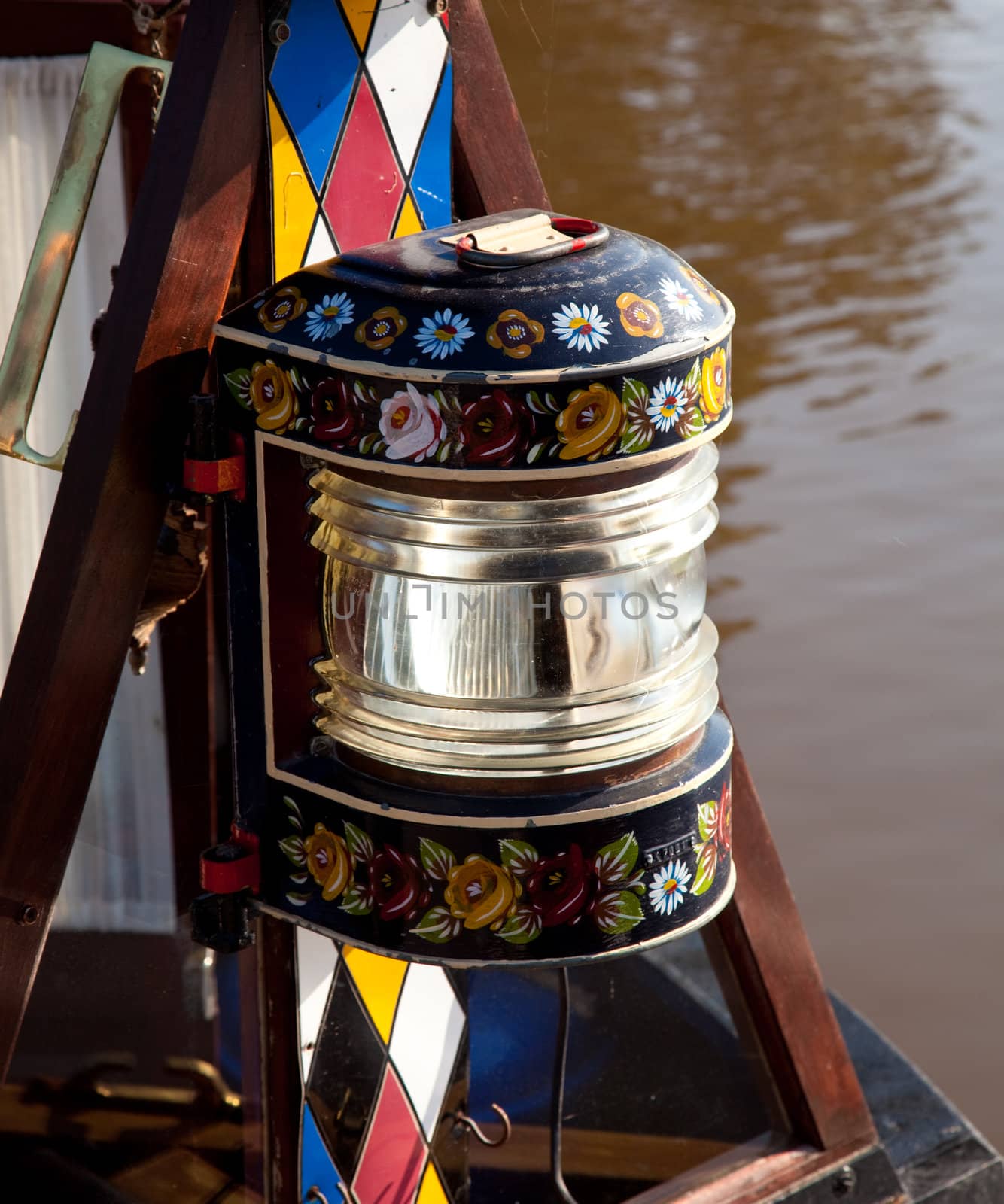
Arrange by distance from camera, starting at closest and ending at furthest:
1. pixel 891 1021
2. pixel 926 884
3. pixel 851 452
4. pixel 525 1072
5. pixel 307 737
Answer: pixel 307 737, pixel 525 1072, pixel 891 1021, pixel 926 884, pixel 851 452

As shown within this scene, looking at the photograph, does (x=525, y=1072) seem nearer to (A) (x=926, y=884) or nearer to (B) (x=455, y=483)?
(B) (x=455, y=483)

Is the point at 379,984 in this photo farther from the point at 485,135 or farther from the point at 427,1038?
the point at 485,135

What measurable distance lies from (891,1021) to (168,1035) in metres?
1.62

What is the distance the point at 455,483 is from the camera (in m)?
1.10

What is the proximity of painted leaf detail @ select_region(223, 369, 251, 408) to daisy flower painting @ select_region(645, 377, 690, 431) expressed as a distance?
29 centimetres

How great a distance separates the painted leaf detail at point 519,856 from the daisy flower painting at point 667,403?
1.02 feet

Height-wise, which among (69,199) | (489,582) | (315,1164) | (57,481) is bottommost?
(315,1164)

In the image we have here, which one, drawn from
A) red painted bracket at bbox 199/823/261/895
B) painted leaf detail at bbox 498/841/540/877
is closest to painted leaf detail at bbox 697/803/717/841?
painted leaf detail at bbox 498/841/540/877

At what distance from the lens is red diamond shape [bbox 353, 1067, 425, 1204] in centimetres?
153

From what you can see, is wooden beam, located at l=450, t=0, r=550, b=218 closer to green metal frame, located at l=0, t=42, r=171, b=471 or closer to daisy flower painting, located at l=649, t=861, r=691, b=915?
green metal frame, located at l=0, t=42, r=171, b=471

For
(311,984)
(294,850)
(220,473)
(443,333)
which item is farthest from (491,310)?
(311,984)

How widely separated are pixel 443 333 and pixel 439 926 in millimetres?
431

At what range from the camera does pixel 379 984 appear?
1519 mm

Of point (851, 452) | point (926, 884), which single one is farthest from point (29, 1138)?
point (851, 452)
